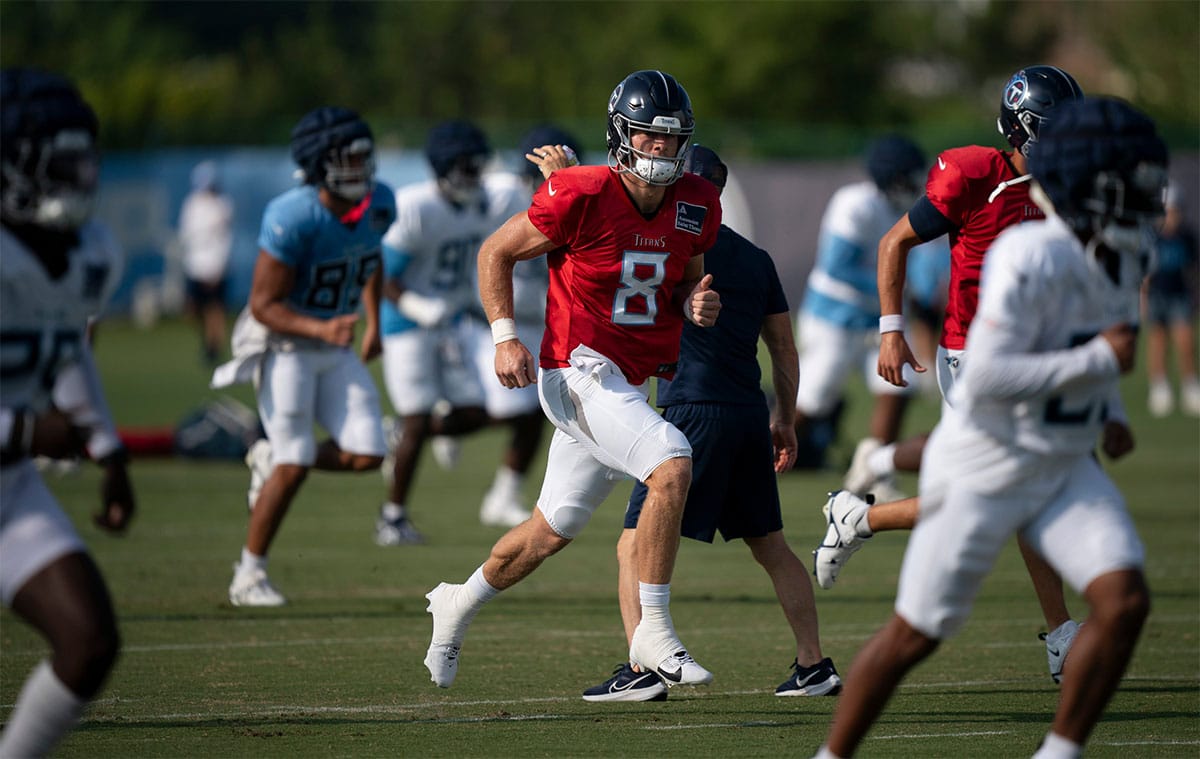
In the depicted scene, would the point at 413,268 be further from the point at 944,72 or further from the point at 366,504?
the point at 944,72

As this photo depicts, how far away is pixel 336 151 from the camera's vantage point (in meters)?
8.59

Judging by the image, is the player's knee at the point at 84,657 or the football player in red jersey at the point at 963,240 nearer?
the player's knee at the point at 84,657

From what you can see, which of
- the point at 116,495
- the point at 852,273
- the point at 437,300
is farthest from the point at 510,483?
the point at 116,495

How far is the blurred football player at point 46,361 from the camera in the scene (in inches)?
176

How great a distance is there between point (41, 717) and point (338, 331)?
405 centimetres

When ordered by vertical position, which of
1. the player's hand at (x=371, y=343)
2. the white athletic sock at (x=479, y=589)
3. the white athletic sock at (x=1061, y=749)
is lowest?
the player's hand at (x=371, y=343)

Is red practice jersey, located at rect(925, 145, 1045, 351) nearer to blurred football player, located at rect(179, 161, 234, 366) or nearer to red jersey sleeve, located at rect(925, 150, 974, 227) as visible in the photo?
red jersey sleeve, located at rect(925, 150, 974, 227)

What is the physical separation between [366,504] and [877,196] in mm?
4088

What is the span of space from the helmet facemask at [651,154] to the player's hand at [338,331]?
2.36m

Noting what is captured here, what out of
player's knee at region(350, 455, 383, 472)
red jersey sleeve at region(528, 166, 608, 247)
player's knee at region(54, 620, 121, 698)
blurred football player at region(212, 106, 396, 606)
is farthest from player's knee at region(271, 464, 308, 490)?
player's knee at region(54, 620, 121, 698)

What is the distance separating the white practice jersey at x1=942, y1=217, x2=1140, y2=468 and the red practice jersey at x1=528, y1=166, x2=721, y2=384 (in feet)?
6.03

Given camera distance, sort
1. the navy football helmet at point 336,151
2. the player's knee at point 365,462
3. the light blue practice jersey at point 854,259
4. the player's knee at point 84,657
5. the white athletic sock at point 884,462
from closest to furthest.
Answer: the player's knee at point 84,657 < the white athletic sock at point 884,462 < the navy football helmet at point 336,151 < the player's knee at point 365,462 < the light blue practice jersey at point 854,259

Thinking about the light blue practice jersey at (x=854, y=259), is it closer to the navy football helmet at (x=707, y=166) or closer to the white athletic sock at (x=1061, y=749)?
the navy football helmet at (x=707, y=166)

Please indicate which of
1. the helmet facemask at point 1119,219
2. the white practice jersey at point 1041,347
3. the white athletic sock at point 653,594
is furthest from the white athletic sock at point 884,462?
the helmet facemask at point 1119,219
